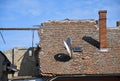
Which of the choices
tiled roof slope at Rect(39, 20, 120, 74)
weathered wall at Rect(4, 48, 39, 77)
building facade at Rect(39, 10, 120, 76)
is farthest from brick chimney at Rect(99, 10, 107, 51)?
weathered wall at Rect(4, 48, 39, 77)

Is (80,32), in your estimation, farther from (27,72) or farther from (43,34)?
(27,72)

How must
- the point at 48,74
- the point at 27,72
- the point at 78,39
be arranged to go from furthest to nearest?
the point at 27,72 < the point at 78,39 < the point at 48,74

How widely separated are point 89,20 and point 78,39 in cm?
208

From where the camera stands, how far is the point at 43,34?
71.7 ft

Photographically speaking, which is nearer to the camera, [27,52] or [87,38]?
[87,38]

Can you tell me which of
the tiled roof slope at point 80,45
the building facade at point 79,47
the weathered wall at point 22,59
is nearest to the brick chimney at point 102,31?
the building facade at point 79,47

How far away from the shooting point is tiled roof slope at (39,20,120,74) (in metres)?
19.3

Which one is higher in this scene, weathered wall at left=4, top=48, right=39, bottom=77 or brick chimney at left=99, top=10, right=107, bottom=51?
brick chimney at left=99, top=10, right=107, bottom=51

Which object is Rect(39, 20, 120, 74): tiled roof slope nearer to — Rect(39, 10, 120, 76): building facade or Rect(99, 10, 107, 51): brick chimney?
Rect(39, 10, 120, 76): building facade

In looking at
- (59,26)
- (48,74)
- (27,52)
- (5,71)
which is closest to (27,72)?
(27,52)

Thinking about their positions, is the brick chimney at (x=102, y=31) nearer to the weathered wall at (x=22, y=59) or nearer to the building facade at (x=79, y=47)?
the building facade at (x=79, y=47)

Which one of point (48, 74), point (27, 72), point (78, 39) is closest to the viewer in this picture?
point (48, 74)

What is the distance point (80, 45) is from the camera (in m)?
21.0

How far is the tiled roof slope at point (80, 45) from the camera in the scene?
762 inches
